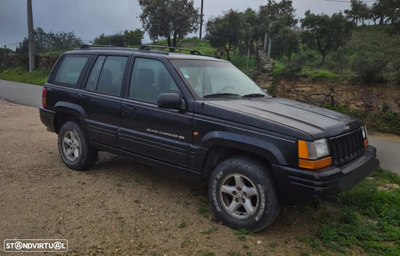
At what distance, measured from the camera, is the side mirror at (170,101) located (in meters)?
3.58

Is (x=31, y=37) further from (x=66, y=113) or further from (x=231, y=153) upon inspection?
(x=231, y=153)

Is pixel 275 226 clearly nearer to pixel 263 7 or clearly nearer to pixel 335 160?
pixel 335 160

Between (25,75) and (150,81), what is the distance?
25609mm

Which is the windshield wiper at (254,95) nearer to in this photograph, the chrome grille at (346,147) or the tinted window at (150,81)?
the tinted window at (150,81)

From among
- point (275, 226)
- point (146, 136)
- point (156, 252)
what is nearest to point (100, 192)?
point (146, 136)

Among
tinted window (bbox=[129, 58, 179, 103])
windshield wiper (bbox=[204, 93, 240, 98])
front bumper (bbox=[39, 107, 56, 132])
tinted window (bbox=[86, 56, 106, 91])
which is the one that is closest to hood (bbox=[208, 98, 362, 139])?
windshield wiper (bbox=[204, 93, 240, 98])

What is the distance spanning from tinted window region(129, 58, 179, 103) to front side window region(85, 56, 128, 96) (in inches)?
9.7

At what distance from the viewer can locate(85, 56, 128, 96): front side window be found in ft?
14.6

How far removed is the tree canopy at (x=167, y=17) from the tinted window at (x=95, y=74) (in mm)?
20584

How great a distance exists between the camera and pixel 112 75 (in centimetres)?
457

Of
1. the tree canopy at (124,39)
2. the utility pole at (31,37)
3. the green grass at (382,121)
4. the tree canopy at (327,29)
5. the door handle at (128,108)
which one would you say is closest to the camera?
the door handle at (128,108)

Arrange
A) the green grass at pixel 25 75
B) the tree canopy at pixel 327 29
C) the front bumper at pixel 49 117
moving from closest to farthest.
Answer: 1. the front bumper at pixel 49 117
2. the tree canopy at pixel 327 29
3. the green grass at pixel 25 75

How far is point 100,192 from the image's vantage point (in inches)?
169

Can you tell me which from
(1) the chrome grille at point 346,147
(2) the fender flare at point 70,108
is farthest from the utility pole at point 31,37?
(1) the chrome grille at point 346,147
